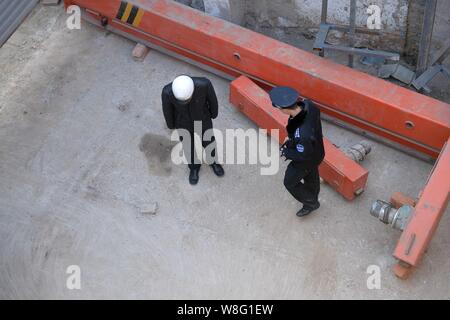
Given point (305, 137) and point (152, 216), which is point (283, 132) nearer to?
point (305, 137)

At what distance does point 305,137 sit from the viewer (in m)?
4.93

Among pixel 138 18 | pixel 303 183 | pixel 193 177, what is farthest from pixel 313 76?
pixel 138 18

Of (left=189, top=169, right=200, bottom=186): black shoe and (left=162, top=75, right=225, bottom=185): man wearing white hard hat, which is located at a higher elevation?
(left=162, top=75, right=225, bottom=185): man wearing white hard hat

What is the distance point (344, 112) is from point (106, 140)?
7.72 feet

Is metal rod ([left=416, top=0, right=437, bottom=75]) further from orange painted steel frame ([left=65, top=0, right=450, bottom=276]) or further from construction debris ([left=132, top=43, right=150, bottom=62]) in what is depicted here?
construction debris ([left=132, top=43, right=150, bottom=62])

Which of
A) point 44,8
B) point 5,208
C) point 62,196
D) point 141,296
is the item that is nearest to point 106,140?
point 62,196

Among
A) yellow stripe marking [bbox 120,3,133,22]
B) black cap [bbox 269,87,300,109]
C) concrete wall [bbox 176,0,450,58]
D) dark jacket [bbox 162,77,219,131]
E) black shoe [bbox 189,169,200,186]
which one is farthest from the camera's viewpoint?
yellow stripe marking [bbox 120,3,133,22]

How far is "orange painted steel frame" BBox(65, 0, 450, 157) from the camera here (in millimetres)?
5828

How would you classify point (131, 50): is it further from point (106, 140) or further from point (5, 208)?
point (5, 208)

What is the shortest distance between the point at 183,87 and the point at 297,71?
56.8 inches

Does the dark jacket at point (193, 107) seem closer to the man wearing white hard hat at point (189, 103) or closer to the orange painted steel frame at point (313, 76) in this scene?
the man wearing white hard hat at point (189, 103)

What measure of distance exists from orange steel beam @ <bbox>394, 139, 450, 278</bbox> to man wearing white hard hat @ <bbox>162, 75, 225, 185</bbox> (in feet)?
6.18

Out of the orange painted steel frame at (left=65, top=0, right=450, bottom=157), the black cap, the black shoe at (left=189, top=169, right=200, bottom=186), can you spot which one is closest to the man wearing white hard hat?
the black shoe at (left=189, top=169, right=200, bottom=186)

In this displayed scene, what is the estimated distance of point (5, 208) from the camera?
6.11m
